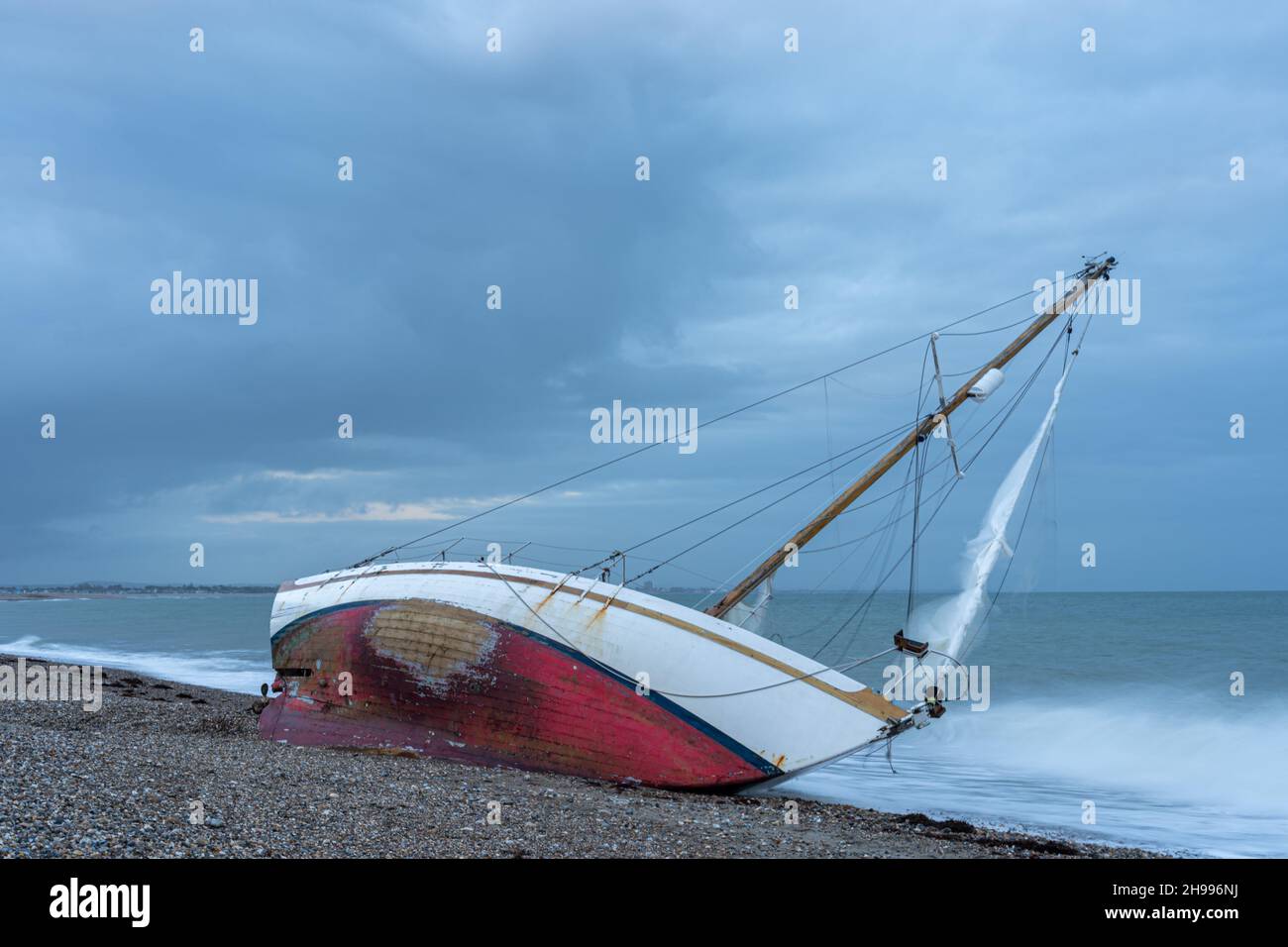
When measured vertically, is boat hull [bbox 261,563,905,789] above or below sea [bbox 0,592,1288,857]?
above

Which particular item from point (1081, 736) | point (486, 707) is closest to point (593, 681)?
point (486, 707)

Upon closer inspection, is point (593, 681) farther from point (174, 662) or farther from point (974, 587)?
point (174, 662)

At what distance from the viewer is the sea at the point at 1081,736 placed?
14130mm

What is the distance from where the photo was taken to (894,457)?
15.4 meters

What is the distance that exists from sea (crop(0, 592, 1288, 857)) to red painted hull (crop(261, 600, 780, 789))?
2.79 m

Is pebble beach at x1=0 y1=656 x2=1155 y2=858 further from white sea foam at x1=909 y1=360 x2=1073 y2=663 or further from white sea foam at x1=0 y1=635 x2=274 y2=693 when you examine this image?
white sea foam at x1=0 y1=635 x2=274 y2=693

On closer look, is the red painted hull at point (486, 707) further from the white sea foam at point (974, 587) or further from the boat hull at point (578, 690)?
the white sea foam at point (974, 587)

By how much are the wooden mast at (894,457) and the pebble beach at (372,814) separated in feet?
12.3

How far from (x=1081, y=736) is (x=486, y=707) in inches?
695

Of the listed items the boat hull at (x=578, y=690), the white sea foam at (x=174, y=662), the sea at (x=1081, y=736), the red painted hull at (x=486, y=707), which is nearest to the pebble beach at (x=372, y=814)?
the red painted hull at (x=486, y=707)

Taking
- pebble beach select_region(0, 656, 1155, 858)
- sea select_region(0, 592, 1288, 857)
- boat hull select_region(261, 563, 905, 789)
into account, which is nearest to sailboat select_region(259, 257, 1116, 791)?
boat hull select_region(261, 563, 905, 789)

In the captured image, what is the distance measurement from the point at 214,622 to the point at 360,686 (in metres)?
69.8

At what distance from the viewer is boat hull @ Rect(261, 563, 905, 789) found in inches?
493
